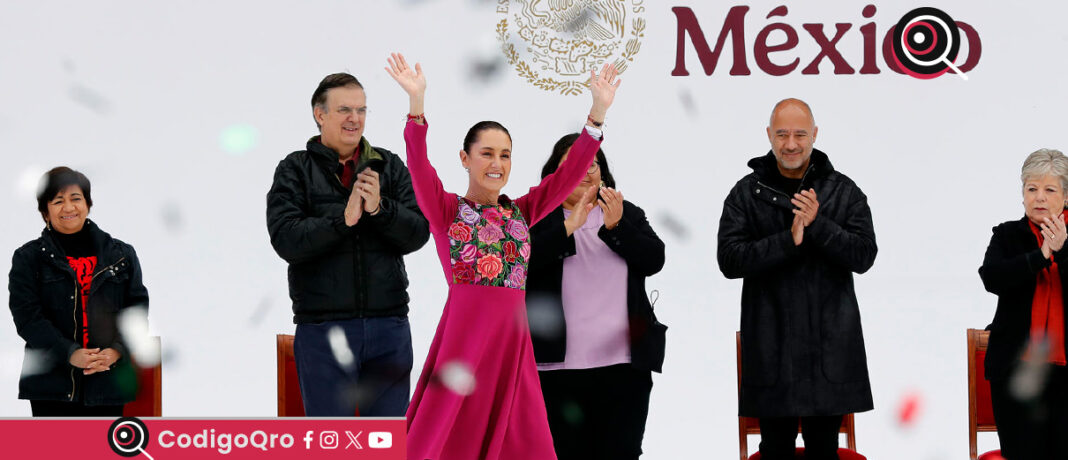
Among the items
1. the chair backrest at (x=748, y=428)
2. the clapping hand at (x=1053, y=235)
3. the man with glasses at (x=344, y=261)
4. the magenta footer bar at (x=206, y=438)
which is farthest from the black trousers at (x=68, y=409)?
the clapping hand at (x=1053, y=235)

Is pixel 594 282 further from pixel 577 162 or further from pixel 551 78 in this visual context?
pixel 551 78

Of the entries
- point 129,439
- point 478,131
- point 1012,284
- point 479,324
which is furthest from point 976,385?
point 129,439

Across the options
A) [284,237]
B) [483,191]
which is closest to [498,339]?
[483,191]

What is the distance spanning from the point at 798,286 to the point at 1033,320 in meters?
0.74

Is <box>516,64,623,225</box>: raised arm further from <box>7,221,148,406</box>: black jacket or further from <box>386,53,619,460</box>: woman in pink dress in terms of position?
<box>7,221,148,406</box>: black jacket

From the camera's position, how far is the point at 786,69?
5.45 metres

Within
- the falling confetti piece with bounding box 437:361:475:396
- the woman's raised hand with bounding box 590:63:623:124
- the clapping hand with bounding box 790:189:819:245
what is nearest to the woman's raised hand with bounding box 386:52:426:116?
the woman's raised hand with bounding box 590:63:623:124

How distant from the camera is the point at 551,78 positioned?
5.43 metres

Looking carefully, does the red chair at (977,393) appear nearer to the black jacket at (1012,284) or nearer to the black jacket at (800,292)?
the black jacket at (1012,284)

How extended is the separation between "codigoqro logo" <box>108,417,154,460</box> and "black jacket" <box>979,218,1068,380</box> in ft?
8.44

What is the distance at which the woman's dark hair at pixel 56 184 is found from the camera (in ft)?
14.8

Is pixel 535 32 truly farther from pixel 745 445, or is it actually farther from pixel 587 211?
pixel 745 445

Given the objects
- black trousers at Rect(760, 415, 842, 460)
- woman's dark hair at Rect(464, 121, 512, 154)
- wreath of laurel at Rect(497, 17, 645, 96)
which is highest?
wreath of laurel at Rect(497, 17, 645, 96)

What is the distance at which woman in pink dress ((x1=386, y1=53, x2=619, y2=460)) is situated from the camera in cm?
374
